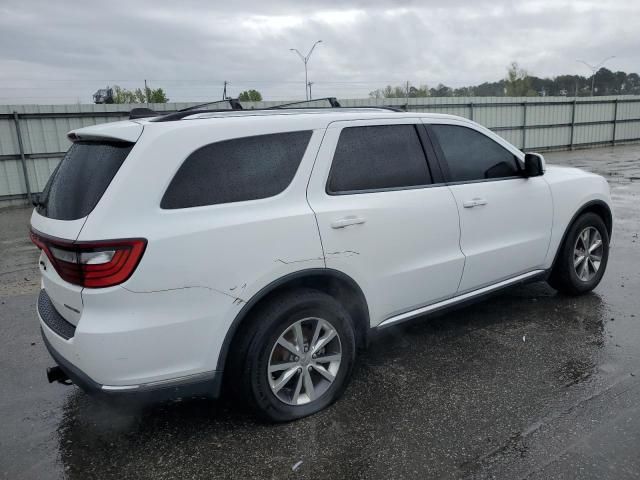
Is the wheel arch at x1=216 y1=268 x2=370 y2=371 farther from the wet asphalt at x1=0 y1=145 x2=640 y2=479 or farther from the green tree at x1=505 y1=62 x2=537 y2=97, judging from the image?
the green tree at x1=505 y1=62 x2=537 y2=97

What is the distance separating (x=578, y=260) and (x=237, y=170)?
348 centimetres

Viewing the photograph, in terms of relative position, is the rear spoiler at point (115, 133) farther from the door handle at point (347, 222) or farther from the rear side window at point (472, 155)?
the rear side window at point (472, 155)

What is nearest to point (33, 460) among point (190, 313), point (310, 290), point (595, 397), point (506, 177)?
point (190, 313)

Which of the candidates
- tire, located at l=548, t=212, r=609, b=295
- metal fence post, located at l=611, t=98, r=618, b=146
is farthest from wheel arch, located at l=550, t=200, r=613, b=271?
metal fence post, located at l=611, t=98, r=618, b=146

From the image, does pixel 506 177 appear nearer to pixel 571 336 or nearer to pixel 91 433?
pixel 571 336

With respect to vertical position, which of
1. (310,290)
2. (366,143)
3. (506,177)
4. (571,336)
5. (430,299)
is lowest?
(571,336)

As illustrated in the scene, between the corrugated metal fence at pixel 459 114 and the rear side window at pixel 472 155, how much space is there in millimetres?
11179

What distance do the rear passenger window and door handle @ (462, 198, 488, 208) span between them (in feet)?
1.13

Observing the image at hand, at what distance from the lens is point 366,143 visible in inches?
134

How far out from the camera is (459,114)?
19.6 metres

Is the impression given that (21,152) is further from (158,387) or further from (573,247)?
(573,247)

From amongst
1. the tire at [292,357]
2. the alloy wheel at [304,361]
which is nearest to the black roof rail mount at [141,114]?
the tire at [292,357]

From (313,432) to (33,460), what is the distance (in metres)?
1.51

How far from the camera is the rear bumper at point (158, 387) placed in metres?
2.54
